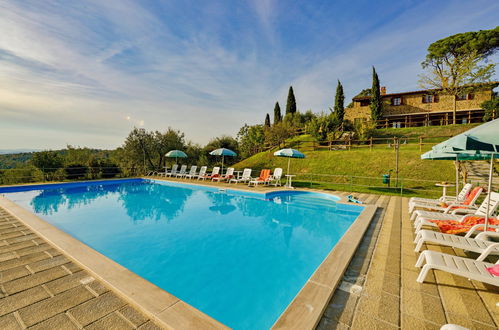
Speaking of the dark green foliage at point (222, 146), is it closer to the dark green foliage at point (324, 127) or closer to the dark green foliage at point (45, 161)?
the dark green foliage at point (324, 127)

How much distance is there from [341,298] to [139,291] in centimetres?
243

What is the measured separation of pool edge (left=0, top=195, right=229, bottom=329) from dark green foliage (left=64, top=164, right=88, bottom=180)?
1251 centimetres

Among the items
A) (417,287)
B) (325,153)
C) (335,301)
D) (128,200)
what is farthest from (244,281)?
(325,153)

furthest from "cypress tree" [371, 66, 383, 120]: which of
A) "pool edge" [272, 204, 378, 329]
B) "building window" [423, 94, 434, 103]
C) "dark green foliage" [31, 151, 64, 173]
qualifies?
"dark green foliage" [31, 151, 64, 173]

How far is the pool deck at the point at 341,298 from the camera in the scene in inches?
82.4

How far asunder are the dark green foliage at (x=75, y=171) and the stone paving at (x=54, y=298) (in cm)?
1277

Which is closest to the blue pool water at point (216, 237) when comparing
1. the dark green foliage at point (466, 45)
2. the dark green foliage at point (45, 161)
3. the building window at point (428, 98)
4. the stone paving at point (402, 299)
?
the stone paving at point (402, 299)

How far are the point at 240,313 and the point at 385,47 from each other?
14.0 m

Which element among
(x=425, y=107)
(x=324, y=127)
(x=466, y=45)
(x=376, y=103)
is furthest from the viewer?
(x=376, y=103)

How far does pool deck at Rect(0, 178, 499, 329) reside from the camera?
2092mm

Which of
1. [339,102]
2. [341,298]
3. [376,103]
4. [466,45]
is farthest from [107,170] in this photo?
[466,45]

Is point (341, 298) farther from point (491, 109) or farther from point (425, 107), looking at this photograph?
point (425, 107)

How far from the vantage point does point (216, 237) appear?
5910mm

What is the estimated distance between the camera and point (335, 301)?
8.02 feet
